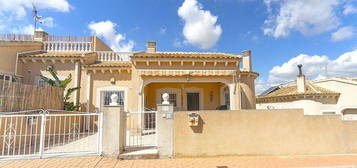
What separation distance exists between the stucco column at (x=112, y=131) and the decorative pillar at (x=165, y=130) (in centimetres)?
163

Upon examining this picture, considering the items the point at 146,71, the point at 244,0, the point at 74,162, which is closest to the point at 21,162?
the point at 74,162

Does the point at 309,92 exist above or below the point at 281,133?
above

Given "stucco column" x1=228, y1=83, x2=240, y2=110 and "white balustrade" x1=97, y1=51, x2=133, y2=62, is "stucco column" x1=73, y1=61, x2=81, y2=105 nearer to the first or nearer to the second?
"white balustrade" x1=97, y1=51, x2=133, y2=62

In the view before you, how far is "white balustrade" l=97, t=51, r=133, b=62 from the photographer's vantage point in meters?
15.8

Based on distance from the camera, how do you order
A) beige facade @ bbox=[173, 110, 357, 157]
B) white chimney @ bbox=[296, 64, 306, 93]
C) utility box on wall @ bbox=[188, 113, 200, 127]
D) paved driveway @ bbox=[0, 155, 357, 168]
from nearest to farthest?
paved driveway @ bbox=[0, 155, 357, 168] < utility box on wall @ bbox=[188, 113, 200, 127] < beige facade @ bbox=[173, 110, 357, 157] < white chimney @ bbox=[296, 64, 306, 93]

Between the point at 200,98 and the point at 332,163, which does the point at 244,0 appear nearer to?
the point at 200,98

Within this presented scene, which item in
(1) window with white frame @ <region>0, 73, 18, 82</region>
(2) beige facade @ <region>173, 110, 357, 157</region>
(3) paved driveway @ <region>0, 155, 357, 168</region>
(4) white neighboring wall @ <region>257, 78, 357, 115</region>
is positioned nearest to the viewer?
(3) paved driveway @ <region>0, 155, 357, 168</region>

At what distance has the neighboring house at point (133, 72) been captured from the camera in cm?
1230

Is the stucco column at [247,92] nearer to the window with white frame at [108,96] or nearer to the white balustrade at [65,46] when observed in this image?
the window with white frame at [108,96]

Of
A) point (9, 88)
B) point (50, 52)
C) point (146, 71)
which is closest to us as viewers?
point (9, 88)

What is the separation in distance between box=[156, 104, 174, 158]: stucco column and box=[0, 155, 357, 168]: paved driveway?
0.40 m

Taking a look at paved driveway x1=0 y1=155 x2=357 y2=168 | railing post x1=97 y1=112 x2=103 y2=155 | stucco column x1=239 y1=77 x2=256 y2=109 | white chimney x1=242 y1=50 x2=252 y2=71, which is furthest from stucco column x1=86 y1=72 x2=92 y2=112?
white chimney x1=242 y1=50 x2=252 y2=71

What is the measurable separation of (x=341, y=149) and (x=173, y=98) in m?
11.4

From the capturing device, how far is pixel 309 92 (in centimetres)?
1700
